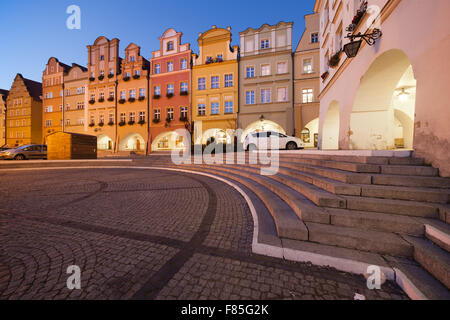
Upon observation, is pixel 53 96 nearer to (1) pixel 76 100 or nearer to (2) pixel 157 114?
(1) pixel 76 100

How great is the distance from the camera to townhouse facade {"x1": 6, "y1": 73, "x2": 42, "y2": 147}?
32.2 metres

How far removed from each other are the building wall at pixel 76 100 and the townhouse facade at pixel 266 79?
25.0 metres

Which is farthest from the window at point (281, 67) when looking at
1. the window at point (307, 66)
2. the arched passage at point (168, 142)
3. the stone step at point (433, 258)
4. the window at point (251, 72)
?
the stone step at point (433, 258)

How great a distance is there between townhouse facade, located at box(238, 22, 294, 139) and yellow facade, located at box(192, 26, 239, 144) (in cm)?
106

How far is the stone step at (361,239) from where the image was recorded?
2.11 m

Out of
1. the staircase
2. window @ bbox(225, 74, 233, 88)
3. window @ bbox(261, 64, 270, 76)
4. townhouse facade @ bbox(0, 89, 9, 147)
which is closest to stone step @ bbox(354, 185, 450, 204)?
the staircase

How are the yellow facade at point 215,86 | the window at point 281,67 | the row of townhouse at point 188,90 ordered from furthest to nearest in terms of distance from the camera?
the yellow facade at point 215,86
the window at point 281,67
the row of townhouse at point 188,90

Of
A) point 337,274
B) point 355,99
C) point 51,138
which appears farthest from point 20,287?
point 51,138

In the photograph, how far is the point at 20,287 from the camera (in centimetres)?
181

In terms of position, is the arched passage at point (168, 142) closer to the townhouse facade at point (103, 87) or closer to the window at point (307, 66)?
the townhouse facade at point (103, 87)

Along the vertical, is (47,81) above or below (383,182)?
above

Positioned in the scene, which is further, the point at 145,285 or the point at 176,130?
the point at 176,130

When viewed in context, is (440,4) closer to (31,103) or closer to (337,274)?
(337,274)

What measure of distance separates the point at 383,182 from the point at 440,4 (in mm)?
3321
